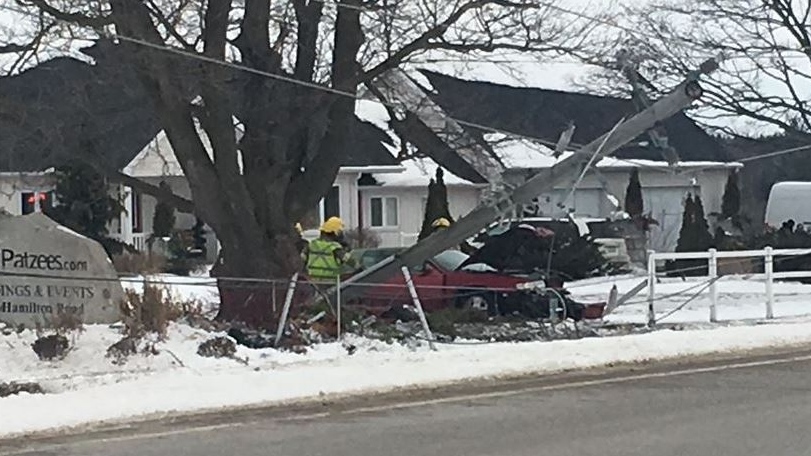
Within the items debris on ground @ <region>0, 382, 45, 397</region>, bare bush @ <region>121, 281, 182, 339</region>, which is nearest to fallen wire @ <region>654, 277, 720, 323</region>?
bare bush @ <region>121, 281, 182, 339</region>

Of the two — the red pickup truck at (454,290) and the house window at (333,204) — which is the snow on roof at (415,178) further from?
the red pickup truck at (454,290)

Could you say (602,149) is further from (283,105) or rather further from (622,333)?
(283,105)

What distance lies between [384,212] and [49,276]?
27.4 meters

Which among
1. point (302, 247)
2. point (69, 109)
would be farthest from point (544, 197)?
point (69, 109)

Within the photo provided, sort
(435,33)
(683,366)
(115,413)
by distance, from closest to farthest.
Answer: (115,413)
(683,366)
(435,33)

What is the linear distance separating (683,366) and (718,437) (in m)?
6.07

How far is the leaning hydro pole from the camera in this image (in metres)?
22.4

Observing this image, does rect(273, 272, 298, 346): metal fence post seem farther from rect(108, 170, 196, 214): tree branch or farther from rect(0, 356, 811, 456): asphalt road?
rect(0, 356, 811, 456): asphalt road

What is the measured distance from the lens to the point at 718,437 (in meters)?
12.6

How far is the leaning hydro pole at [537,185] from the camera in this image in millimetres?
22391

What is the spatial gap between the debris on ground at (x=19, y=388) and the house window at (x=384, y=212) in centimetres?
3042

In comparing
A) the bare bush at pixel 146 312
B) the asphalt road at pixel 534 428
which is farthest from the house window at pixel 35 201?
the asphalt road at pixel 534 428

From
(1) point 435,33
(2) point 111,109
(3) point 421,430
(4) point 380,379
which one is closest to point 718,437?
(3) point 421,430

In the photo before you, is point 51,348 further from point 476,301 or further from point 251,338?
point 476,301
